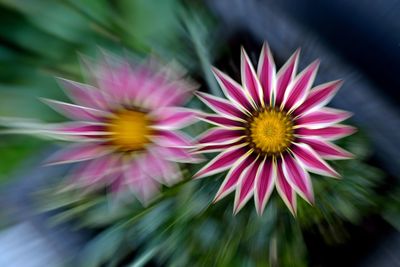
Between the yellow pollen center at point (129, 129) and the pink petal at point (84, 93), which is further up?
the pink petal at point (84, 93)

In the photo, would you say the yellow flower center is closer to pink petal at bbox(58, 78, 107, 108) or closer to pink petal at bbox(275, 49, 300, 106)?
pink petal at bbox(275, 49, 300, 106)

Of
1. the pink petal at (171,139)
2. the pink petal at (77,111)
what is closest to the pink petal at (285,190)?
the pink petal at (171,139)

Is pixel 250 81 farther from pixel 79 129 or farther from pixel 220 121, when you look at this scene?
pixel 79 129

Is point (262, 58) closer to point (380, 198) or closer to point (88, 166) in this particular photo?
point (88, 166)

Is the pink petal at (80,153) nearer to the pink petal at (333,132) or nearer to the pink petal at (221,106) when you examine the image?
the pink petal at (221,106)

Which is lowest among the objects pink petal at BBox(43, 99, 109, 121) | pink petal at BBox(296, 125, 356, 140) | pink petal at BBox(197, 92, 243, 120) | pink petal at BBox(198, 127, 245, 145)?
pink petal at BBox(43, 99, 109, 121)

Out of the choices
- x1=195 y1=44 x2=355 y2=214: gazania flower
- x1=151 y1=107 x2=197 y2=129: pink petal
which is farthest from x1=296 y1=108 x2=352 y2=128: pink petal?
x1=151 y1=107 x2=197 y2=129: pink petal
